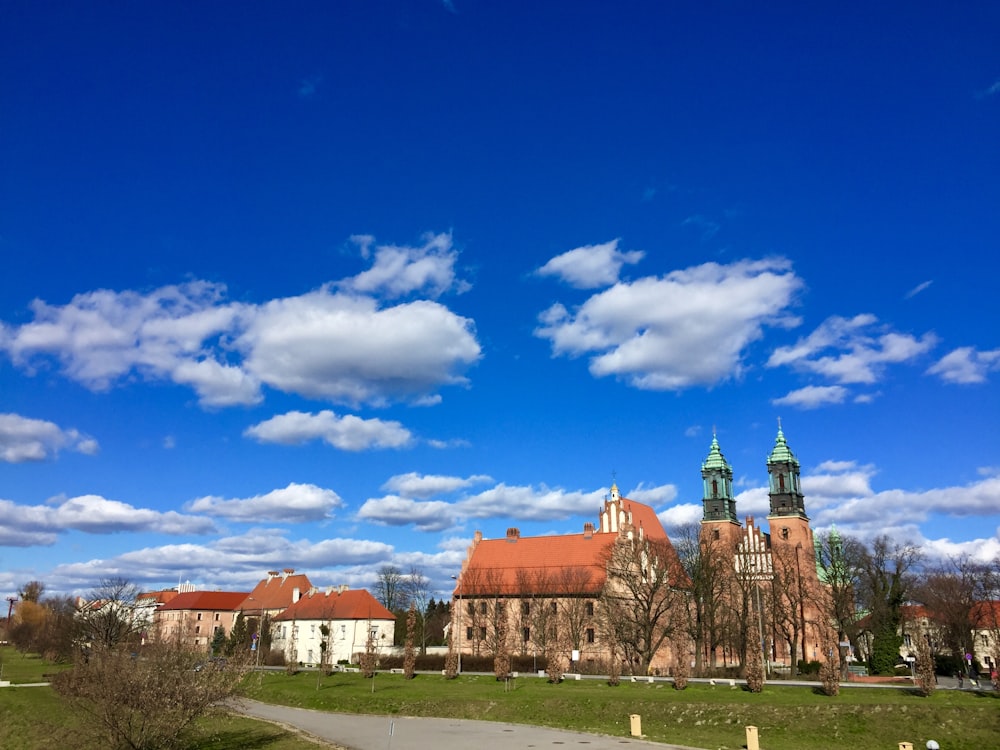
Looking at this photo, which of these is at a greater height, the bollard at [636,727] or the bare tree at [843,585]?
the bare tree at [843,585]

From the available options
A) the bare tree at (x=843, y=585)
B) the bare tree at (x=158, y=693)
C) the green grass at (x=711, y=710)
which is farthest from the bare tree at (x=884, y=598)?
the bare tree at (x=158, y=693)

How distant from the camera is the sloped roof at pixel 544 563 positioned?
7338 centimetres

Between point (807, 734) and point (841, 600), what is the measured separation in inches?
1382

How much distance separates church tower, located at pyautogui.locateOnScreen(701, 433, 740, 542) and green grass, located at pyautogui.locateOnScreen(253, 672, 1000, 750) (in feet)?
141

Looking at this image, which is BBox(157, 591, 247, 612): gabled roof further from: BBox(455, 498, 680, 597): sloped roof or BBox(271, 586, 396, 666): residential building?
BBox(455, 498, 680, 597): sloped roof

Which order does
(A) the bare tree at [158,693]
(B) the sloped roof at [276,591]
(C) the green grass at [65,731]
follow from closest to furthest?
(A) the bare tree at [158,693], (C) the green grass at [65,731], (B) the sloped roof at [276,591]

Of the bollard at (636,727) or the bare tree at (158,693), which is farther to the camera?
the bollard at (636,727)

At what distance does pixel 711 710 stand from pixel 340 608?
6395cm

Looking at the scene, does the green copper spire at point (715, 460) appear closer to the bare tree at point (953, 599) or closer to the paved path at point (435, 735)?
the bare tree at point (953, 599)

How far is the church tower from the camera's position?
86.5m

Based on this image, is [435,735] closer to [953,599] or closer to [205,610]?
[953,599]

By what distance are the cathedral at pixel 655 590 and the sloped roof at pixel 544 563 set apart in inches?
5.4

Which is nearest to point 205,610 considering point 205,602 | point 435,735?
point 205,602

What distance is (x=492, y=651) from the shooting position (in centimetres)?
7094
